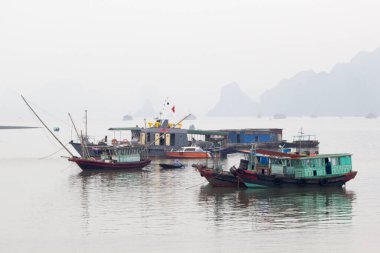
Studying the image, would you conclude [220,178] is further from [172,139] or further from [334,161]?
[172,139]

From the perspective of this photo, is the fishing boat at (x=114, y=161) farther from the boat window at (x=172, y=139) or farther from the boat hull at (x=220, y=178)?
the boat hull at (x=220, y=178)

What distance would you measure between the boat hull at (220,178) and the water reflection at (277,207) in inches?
33.7

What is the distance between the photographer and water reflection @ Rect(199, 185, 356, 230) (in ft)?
146

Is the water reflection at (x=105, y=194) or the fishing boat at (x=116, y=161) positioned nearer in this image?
the water reflection at (x=105, y=194)

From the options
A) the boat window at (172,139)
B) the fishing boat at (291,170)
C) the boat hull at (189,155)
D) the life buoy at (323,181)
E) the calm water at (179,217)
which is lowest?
the calm water at (179,217)

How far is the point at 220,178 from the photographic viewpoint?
200ft

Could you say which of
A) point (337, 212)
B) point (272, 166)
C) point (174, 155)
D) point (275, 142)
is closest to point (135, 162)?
point (174, 155)

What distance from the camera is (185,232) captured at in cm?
4119

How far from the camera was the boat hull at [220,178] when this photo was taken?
60.5m

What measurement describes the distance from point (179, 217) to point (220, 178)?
15119 millimetres

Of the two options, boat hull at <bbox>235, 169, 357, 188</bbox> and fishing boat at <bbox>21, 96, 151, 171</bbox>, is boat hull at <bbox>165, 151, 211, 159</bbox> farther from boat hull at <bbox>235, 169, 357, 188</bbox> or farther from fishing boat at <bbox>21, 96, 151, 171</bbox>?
boat hull at <bbox>235, 169, 357, 188</bbox>

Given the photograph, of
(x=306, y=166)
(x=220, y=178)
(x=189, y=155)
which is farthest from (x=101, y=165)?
(x=306, y=166)

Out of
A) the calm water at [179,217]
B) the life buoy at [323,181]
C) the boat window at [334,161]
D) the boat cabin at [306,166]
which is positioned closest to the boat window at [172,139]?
the calm water at [179,217]

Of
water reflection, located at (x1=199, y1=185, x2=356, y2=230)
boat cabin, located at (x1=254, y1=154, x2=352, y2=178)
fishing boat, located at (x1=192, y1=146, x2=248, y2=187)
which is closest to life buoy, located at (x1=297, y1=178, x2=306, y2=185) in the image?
boat cabin, located at (x1=254, y1=154, x2=352, y2=178)
